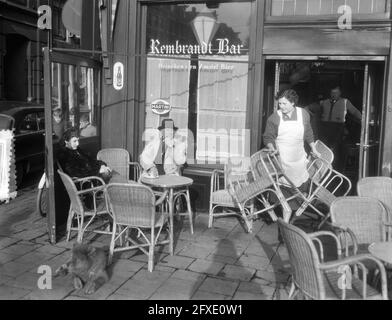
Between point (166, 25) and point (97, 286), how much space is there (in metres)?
4.09

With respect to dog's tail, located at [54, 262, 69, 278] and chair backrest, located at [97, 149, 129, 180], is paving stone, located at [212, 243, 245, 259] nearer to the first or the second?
dog's tail, located at [54, 262, 69, 278]

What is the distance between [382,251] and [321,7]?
3808 millimetres

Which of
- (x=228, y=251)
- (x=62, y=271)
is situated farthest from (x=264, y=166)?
(x=62, y=271)

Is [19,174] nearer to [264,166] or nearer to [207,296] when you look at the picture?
[264,166]

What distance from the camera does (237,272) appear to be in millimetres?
4656

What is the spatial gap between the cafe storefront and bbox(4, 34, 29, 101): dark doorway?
43.0 feet

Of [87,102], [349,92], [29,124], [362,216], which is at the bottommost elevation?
[362,216]

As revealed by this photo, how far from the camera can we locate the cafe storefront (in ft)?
20.1

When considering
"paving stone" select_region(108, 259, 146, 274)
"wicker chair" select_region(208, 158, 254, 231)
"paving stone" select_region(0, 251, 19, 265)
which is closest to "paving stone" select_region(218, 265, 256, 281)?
"paving stone" select_region(108, 259, 146, 274)

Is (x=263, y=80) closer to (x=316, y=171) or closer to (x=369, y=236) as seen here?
(x=316, y=171)
